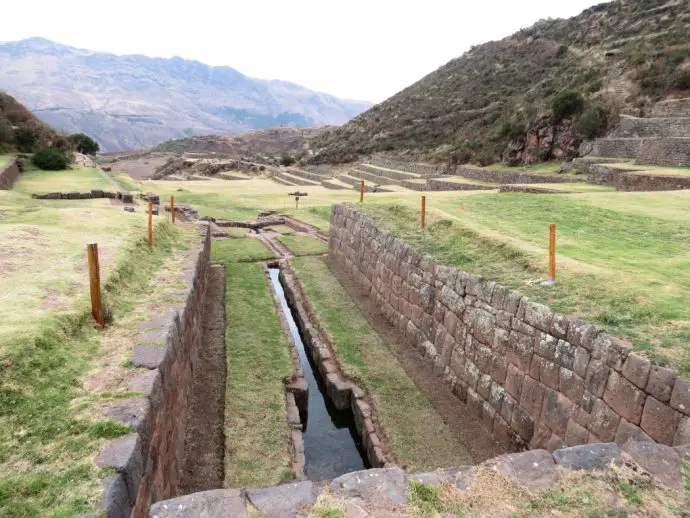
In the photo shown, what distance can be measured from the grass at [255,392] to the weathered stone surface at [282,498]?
301cm

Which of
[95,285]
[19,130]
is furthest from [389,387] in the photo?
[19,130]

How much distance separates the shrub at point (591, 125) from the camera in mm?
34438

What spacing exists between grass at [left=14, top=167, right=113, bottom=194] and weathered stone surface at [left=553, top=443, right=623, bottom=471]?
2410cm

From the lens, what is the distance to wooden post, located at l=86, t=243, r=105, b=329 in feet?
21.1

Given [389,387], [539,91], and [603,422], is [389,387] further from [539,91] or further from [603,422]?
[539,91]

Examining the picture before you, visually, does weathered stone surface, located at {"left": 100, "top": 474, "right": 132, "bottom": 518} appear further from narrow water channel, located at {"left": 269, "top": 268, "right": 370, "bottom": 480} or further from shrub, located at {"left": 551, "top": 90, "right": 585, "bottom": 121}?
shrub, located at {"left": 551, "top": 90, "right": 585, "bottom": 121}

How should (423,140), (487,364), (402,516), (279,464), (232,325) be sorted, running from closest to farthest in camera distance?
(402,516) < (279,464) < (487,364) < (232,325) < (423,140)

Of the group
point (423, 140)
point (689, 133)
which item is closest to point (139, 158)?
point (423, 140)

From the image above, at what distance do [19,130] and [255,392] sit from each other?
3569 cm

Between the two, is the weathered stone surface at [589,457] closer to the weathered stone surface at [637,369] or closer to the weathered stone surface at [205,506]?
the weathered stone surface at [637,369]

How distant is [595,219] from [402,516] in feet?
38.3

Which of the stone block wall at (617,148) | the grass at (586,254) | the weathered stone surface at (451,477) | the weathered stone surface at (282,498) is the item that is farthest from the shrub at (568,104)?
the weathered stone surface at (282,498)

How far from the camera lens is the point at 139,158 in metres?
102

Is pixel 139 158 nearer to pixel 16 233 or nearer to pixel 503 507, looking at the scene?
pixel 16 233
